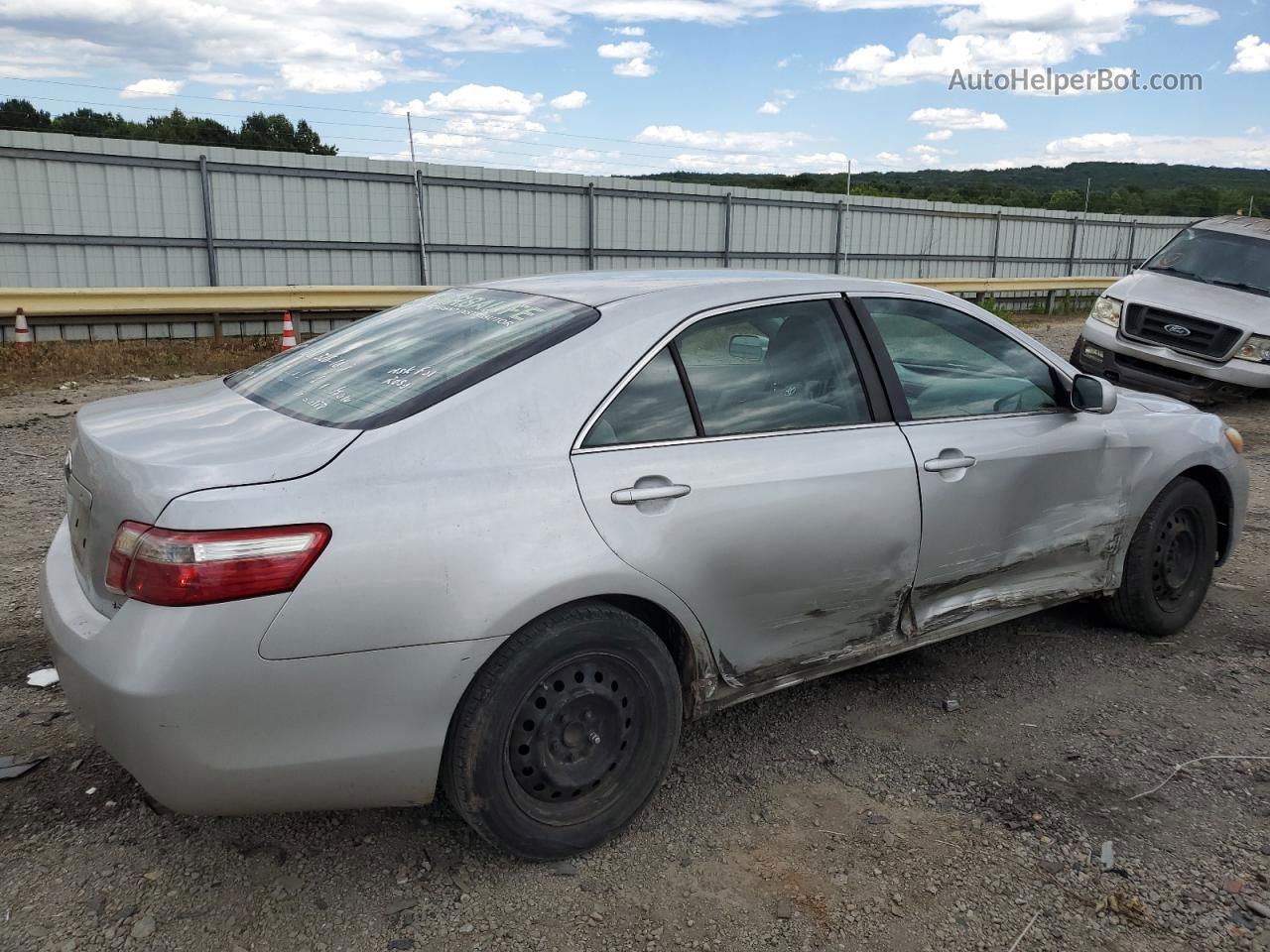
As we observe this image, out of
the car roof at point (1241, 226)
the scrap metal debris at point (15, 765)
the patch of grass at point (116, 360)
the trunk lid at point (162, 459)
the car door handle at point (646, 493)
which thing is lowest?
the scrap metal debris at point (15, 765)

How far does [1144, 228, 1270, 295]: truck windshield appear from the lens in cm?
1055

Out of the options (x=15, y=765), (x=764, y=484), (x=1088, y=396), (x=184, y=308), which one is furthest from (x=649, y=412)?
(x=184, y=308)

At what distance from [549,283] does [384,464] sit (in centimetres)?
125

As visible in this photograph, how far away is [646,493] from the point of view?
277 cm

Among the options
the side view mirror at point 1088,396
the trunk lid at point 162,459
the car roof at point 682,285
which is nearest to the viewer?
the trunk lid at point 162,459

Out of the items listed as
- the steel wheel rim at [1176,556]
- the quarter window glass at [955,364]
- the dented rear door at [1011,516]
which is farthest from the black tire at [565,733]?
the steel wheel rim at [1176,556]

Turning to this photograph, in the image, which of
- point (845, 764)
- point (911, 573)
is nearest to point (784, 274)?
point (911, 573)

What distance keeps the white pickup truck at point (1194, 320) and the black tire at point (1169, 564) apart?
635 centimetres

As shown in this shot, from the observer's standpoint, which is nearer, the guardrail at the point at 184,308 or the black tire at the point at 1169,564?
the black tire at the point at 1169,564

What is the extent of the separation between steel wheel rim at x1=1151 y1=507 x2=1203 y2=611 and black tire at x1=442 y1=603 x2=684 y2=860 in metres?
2.56

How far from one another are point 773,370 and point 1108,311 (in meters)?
8.95

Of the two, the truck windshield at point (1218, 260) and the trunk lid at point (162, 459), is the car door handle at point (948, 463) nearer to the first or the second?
the trunk lid at point (162, 459)

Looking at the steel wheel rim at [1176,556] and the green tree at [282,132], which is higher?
the green tree at [282,132]

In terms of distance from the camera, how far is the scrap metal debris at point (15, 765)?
315 cm
